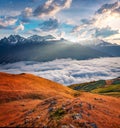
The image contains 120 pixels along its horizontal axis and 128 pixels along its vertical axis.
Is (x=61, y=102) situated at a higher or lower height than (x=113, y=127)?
higher

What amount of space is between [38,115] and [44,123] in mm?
4585

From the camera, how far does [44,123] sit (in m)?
49.6

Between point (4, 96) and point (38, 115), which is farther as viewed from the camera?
point (4, 96)

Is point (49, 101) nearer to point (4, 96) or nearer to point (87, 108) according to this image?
point (87, 108)

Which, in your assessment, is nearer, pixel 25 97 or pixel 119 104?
pixel 119 104

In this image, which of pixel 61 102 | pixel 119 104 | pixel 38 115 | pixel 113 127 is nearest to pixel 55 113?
pixel 38 115

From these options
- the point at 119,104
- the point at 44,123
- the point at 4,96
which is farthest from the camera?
the point at 4,96

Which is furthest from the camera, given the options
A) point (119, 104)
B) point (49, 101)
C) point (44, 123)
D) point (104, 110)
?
point (119, 104)

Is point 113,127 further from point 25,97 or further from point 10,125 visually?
point 25,97

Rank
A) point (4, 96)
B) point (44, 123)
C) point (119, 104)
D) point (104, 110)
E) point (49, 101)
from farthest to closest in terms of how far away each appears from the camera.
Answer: point (4, 96) < point (119, 104) < point (49, 101) < point (104, 110) < point (44, 123)

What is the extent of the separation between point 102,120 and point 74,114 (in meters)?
5.34

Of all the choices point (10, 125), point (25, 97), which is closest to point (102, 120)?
point (10, 125)

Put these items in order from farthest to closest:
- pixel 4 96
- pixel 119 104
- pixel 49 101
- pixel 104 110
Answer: pixel 4 96
pixel 119 104
pixel 49 101
pixel 104 110

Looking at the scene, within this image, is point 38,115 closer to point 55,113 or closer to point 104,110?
point 55,113
